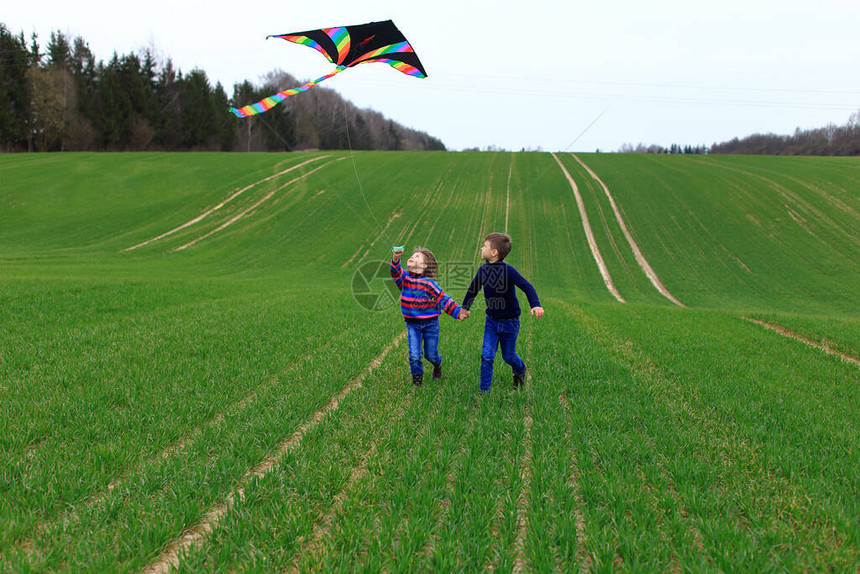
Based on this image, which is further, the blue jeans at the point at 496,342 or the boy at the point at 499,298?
the blue jeans at the point at 496,342

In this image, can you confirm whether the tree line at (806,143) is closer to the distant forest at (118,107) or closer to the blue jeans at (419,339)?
the distant forest at (118,107)

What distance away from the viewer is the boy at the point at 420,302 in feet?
22.1

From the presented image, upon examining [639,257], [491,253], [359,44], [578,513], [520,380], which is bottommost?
[639,257]

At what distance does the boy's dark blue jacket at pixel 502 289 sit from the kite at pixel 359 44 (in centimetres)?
388

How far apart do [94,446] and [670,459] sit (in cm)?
571

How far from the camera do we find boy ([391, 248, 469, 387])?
265 inches

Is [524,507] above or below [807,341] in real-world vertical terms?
above

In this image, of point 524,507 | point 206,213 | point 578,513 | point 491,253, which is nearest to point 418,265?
point 491,253

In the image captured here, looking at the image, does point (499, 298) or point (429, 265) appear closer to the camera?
point (499, 298)

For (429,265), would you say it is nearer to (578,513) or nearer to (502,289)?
(502,289)

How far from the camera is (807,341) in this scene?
10.9 meters

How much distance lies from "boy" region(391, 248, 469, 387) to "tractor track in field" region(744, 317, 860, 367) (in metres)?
8.41

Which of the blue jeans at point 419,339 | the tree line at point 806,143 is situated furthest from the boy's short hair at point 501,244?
the tree line at point 806,143

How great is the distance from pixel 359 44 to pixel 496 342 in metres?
5.40
